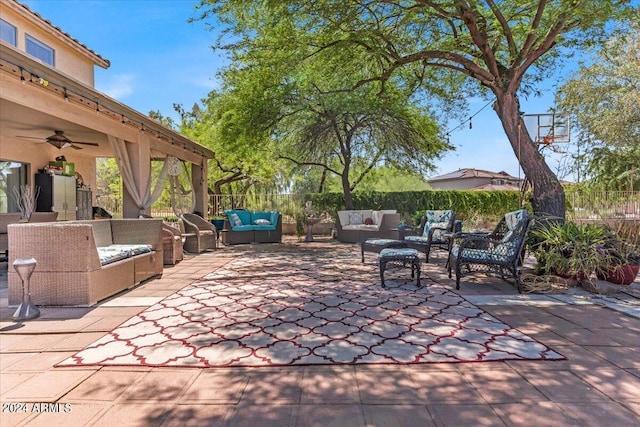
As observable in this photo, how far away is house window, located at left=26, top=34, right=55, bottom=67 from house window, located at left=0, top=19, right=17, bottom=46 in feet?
1.39

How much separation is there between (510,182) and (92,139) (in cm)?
3030

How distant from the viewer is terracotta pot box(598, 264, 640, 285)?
443cm

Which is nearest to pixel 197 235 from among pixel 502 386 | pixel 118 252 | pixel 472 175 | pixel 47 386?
pixel 118 252

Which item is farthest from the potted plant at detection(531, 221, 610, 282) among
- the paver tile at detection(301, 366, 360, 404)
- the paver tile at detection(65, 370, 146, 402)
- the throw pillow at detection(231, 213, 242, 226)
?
the throw pillow at detection(231, 213, 242, 226)

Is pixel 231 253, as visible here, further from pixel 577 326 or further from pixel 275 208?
pixel 577 326

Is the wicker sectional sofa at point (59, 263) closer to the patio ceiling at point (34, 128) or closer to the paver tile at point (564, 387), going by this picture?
the patio ceiling at point (34, 128)

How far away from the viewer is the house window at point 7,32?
6.97 meters

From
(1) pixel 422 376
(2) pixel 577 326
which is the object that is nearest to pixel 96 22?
(1) pixel 422 376

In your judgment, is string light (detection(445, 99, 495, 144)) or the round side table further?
string light (detection(445, 99, 495, 144))

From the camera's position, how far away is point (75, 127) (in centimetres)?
709

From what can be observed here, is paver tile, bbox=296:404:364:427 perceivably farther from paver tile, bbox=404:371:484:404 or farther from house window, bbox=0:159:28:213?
house window, bbox=0:159:28:213

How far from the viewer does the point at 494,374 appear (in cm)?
228

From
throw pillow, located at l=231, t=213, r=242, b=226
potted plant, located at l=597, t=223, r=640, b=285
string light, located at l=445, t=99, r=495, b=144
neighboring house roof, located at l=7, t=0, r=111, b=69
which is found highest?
neighboring house roof, located at l=7, t=0, r=111, b=69

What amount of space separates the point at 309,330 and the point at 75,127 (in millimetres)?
6827
